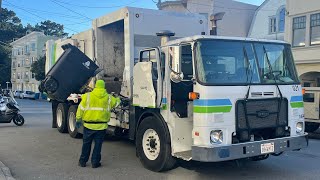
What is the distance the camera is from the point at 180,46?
6277 millimetres

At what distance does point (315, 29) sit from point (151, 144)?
1718cm

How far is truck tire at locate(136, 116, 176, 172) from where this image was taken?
263 inches

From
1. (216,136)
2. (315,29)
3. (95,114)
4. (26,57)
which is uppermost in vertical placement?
(26,57)

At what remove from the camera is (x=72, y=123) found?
11273 mm

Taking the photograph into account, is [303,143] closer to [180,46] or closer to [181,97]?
[181,97]

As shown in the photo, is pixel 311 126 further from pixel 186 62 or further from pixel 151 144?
pixel 186 62

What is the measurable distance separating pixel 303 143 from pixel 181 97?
2.22m

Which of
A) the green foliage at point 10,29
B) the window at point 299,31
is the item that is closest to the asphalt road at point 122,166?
the window at point 299,31

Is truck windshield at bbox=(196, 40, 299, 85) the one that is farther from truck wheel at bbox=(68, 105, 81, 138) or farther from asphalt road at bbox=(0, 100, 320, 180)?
truck wheel at bbox=(68, 105, 81, 138)

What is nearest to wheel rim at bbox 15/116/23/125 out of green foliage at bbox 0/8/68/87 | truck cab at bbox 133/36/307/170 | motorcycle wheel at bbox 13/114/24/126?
motorcycle wheel at bbox 13/114/24/126

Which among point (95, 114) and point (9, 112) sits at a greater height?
point (95, 114)

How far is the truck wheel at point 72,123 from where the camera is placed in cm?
1102

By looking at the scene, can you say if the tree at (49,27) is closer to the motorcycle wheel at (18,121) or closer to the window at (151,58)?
the motorcycle wheel at (18,121)

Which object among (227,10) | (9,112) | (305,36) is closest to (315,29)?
(305,36)
